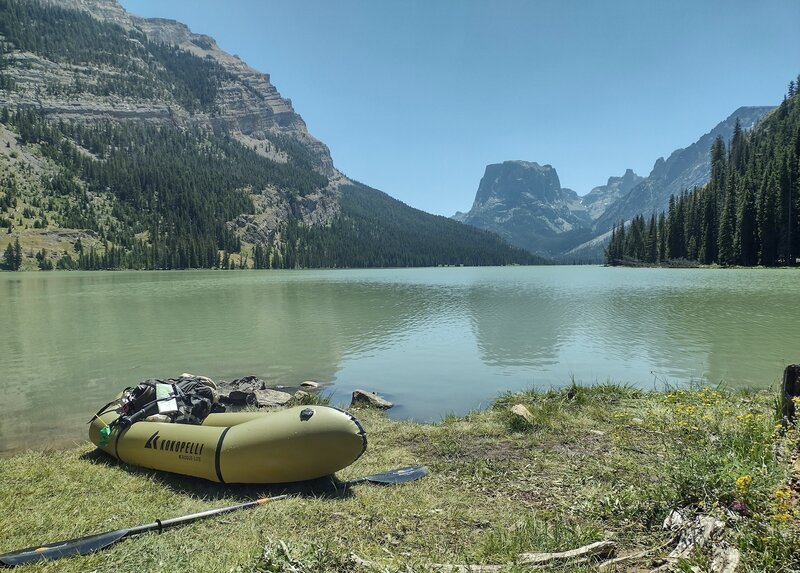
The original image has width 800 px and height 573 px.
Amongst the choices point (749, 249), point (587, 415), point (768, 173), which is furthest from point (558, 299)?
point (768, 173)

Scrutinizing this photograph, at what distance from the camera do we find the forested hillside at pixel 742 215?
302ft

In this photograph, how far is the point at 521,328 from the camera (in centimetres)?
3203

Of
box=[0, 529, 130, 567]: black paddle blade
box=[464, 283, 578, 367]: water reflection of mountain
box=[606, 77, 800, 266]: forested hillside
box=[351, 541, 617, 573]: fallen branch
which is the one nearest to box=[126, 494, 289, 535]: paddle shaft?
box=[0, 529, 130, 567]: black paddle blade

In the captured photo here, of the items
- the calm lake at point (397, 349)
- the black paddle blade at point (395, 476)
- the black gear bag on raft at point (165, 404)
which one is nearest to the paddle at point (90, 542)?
the black paddle blade at point (395, 476)

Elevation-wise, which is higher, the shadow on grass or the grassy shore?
the grassy shore

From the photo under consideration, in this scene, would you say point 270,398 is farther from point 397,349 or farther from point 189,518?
point 397,349

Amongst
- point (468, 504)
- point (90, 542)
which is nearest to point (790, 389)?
point (468, 504)

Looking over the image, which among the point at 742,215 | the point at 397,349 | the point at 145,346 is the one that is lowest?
the point at 145,346

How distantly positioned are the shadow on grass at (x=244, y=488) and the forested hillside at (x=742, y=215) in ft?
366

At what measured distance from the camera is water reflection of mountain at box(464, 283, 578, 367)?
925 inches

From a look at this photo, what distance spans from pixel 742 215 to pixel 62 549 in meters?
120

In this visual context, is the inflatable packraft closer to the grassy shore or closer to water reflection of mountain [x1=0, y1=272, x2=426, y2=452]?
the grassy shore

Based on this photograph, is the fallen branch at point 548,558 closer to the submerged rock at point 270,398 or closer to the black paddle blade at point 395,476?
the black paddle blade at point 395,476

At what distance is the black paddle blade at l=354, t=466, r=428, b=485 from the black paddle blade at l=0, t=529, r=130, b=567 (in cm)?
400
